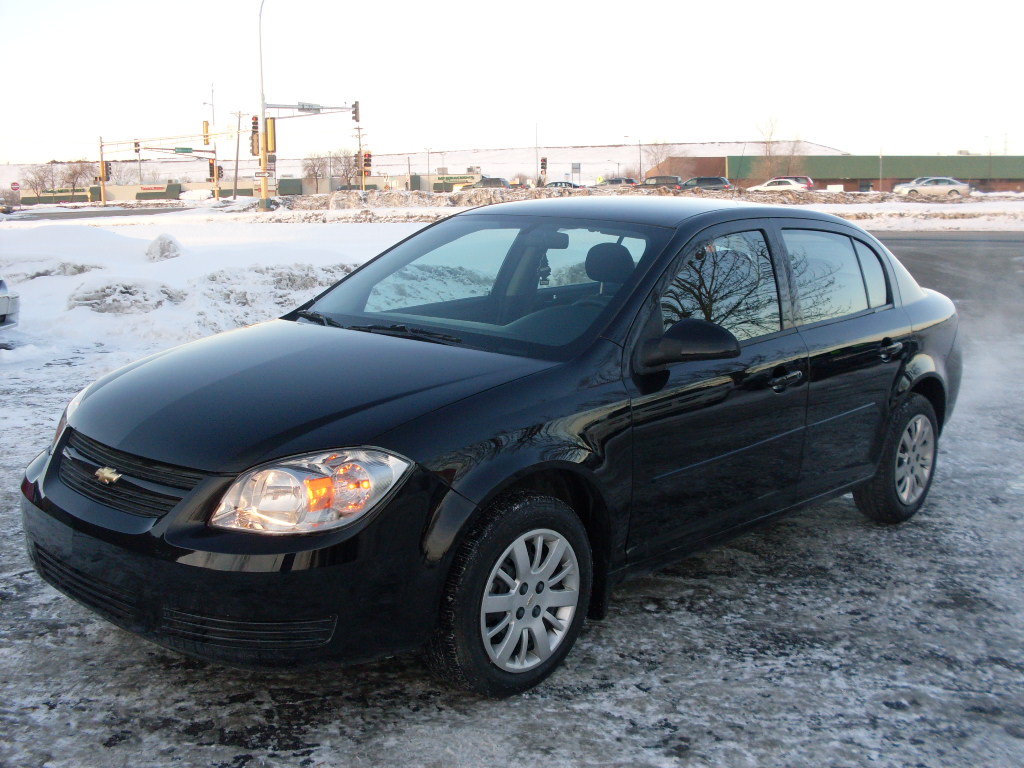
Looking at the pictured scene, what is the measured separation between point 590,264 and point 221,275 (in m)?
8.00

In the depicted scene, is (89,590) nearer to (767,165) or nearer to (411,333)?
(411,333)

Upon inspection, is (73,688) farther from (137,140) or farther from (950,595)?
(137,140)

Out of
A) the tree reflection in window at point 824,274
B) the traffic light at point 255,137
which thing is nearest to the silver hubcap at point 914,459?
the tree reflection in window at point 824,274

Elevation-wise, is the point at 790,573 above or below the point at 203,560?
below

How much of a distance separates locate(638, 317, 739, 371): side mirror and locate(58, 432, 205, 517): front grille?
1.56 meters

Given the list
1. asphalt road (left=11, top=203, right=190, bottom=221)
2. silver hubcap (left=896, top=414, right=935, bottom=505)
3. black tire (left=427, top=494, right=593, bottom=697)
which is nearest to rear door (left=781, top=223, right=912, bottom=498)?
silver hubcap (left=896, top=414, right=935, bottom=505)

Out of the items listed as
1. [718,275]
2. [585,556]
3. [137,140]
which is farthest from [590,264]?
[137,140]

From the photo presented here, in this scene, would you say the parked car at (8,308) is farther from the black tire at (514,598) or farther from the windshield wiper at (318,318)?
the black tire at (514,598)

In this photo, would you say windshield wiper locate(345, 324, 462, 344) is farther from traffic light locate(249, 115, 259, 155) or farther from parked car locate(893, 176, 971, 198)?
traffic light locate(249, 115, 259, 155)

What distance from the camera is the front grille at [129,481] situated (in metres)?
2.93

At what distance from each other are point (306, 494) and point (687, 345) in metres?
1.43

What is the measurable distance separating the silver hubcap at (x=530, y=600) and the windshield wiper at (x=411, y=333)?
0.88 m

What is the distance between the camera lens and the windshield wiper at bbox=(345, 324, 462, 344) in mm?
3775

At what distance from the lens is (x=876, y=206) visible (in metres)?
43.7
